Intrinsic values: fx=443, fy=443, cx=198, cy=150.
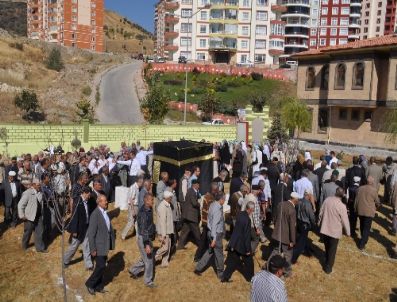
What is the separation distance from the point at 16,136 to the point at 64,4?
80.9m

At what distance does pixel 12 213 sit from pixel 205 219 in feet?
20.6

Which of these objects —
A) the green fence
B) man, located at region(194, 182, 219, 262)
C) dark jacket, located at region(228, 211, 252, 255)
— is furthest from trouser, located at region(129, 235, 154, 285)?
the green fence

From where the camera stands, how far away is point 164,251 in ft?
33.1

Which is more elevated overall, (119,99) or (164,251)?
(119,99)

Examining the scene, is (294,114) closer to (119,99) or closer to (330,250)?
(330,250)

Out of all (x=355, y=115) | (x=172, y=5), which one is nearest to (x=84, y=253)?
(x=355, y=115)

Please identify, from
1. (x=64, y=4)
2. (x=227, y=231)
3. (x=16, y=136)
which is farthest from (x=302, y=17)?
(x=227, y=231)

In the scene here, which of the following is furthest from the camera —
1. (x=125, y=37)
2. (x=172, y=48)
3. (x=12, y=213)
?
(x=125, y=37)

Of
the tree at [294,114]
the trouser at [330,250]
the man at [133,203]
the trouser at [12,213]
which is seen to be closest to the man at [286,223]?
the trouser at [330,250]

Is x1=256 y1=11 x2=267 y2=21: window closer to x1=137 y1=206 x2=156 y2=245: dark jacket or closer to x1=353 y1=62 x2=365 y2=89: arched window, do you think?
x1=353 y1=62 x2=365 y2=89: arched window

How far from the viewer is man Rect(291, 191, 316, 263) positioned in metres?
10.1

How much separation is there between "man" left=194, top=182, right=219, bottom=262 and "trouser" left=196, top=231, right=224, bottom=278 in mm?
376

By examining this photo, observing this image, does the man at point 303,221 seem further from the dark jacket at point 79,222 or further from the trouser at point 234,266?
the dark jacket at point 79,222

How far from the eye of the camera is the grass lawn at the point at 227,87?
189 feet
